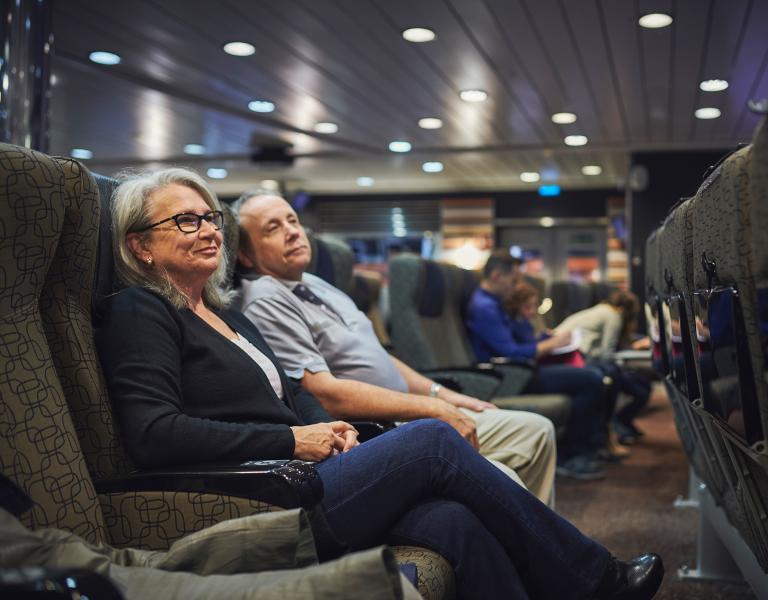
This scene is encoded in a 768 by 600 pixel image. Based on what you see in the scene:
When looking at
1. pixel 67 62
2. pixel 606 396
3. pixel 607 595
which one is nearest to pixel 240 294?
pixel 607 595

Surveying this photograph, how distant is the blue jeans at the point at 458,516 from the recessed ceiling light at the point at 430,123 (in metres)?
7.17

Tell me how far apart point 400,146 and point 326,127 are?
135cm

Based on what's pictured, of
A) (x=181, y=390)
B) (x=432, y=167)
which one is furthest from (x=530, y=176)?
(x=181, y=390)

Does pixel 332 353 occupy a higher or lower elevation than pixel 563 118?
lower

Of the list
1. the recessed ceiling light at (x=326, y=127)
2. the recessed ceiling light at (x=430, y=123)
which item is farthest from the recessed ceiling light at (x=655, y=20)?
the recessed ceiling light at (x=326, y=127)

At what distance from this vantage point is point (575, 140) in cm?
962

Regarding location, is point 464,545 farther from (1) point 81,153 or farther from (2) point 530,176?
(2) point 530,176

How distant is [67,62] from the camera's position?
21.9 ft

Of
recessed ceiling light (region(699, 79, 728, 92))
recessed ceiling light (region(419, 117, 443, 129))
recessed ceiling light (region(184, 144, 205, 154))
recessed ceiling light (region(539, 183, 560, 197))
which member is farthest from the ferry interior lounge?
recessed ceiling light (region(539, 183, 560, 197))

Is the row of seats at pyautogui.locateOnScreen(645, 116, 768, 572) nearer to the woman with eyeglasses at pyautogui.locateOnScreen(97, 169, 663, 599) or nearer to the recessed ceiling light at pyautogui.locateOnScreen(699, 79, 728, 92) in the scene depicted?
the woman with eyeglasses at pyautogui.locateOnScreen(97, 169, 663, 599)

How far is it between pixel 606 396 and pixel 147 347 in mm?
4050

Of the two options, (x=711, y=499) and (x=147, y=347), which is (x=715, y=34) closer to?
(x=711, y=499)

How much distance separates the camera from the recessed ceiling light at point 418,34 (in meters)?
5.69

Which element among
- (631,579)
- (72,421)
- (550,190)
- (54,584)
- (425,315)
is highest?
(550,190)
